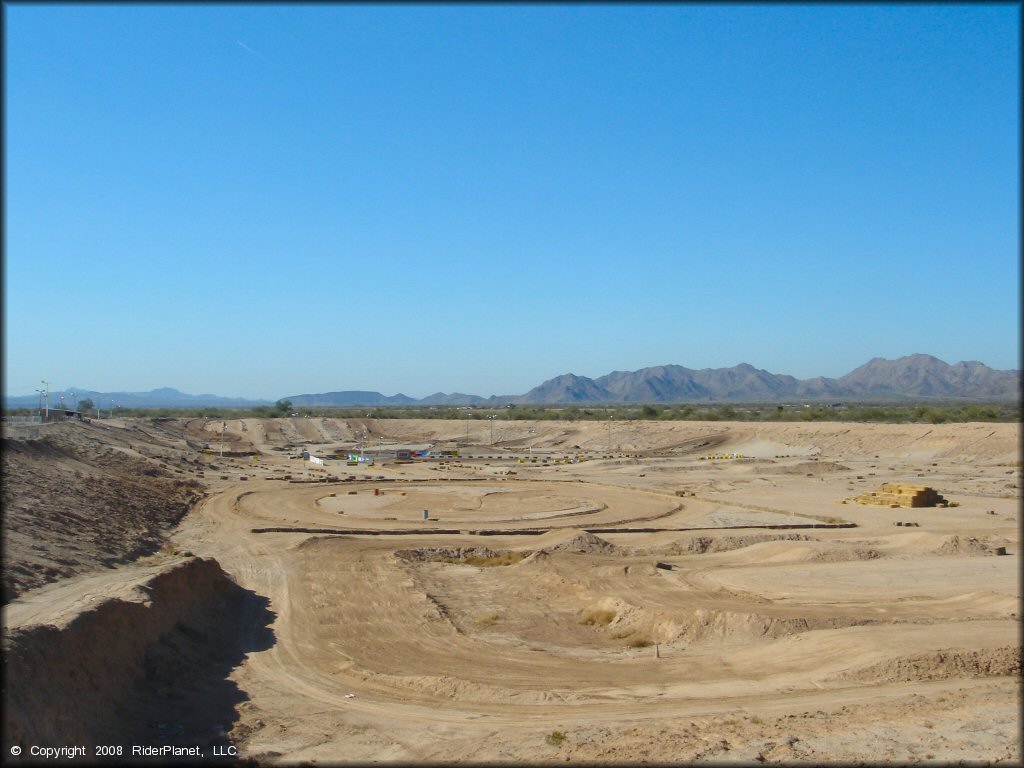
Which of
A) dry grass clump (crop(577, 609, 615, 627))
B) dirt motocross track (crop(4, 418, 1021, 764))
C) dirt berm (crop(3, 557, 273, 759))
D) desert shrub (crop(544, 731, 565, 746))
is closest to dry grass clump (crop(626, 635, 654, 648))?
dirt motocross track (crop(4, 418, 1021, 764))

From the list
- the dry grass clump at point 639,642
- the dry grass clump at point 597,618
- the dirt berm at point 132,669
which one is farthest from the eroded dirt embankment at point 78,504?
the dry grass clump at point 597,618

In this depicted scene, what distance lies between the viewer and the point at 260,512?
52.1 meters

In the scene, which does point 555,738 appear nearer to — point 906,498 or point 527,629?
point 527,629

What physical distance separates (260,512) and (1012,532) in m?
44.8

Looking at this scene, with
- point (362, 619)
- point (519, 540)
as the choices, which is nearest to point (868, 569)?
point (519, 540)

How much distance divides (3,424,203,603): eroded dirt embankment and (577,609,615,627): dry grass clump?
57.3 ft

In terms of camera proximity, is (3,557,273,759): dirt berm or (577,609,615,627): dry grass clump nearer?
(3,557,273,759): dirt berm

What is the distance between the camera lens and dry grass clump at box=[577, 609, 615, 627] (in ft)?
90.9

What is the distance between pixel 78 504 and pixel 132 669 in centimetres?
2375

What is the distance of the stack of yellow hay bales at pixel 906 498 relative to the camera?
2144 inches

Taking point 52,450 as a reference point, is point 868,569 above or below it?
below

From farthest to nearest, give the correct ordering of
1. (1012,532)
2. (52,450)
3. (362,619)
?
(52,450)
(1012,532)
(362,619)

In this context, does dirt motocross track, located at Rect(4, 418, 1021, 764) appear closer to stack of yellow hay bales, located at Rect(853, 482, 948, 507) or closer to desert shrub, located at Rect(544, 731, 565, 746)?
desert shrub, located at Rect(544, 731, 565, 746)

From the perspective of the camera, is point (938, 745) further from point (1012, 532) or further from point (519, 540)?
point (1012, 532)
